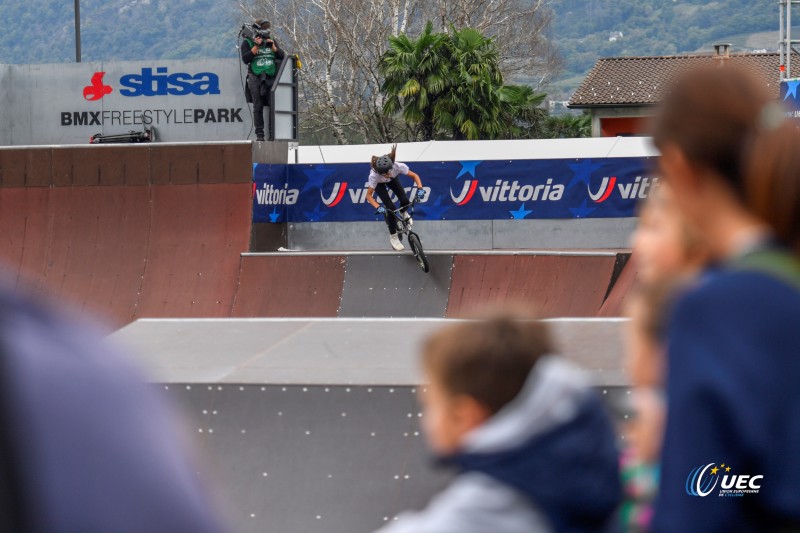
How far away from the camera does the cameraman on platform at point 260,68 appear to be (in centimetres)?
1970

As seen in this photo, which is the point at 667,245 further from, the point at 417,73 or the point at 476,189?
the point at 417,73

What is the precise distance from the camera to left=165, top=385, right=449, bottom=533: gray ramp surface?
18.3 feet

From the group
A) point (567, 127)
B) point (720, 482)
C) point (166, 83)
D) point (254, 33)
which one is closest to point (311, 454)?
point (720, 482)

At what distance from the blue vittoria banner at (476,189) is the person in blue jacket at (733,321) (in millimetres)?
16045

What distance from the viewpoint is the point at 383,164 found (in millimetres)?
15672

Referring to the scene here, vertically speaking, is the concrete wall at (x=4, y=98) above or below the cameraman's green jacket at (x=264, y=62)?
below

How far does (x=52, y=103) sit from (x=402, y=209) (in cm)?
923

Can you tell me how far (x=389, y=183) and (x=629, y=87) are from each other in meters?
41.1

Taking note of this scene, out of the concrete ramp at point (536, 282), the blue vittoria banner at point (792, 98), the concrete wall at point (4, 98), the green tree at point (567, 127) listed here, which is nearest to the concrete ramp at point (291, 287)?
the concrete ramp at point (536, 282)

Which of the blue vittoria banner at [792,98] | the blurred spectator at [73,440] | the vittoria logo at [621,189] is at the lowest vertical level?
the vittoria logo at [621,189]

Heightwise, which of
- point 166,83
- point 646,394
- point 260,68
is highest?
point 646,394

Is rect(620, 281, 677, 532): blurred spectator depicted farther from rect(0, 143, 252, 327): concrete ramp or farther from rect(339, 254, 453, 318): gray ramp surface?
rect(0, 143, 252, 327): concrete ramp

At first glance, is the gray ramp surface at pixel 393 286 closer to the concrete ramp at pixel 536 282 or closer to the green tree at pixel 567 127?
the concrete ramp at pixel 536 282

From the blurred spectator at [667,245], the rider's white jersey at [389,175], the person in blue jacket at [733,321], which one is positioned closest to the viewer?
the person in blue jacket at [733,321]
